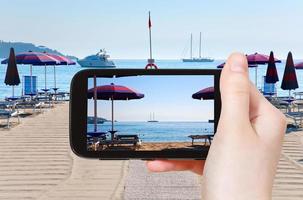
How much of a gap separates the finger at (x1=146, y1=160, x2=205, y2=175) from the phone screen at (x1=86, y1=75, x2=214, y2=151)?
0.05 m

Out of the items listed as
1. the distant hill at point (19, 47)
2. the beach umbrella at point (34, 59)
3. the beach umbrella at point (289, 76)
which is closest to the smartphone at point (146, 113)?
the beach umbrella at point (289, 76)

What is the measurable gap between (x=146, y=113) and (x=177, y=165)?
0.74 ft

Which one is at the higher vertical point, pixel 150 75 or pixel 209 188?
pixel 150 75

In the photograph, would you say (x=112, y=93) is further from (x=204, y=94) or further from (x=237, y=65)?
(x=237, y=65)

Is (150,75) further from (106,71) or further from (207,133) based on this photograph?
(207,133)

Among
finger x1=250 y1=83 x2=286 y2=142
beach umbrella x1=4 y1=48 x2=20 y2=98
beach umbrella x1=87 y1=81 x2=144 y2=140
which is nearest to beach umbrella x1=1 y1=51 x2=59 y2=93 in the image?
beach umbrella x1=4 y1=48 x2=20 y2=98

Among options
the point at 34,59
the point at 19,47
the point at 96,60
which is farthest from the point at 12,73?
the point at 19,47

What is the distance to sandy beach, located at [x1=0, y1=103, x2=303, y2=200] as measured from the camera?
24.4 feet

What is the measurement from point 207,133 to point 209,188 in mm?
579

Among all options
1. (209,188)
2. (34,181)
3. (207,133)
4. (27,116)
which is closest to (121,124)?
(207,133)

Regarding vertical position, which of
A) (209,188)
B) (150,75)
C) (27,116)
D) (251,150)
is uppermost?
(150,75)

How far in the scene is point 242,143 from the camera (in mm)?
1439

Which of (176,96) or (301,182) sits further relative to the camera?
(301,182)

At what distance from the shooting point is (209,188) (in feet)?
4.96
